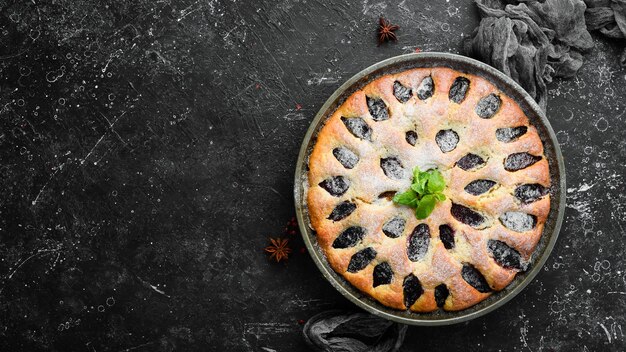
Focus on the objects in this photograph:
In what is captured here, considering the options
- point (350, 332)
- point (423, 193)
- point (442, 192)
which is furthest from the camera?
point (350, 332)

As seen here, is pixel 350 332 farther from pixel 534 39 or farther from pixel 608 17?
pixel 608 17

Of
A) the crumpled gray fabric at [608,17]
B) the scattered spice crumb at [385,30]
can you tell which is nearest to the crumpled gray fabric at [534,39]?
the crumpled gray fabric at [608,17]

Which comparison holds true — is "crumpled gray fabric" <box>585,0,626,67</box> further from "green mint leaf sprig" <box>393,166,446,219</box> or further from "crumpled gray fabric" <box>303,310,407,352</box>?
"crumpled gray fabric" <box>303,310,407,352</box>

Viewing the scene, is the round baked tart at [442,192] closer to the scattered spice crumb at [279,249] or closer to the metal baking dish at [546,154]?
the metal baking dish at [546,154]

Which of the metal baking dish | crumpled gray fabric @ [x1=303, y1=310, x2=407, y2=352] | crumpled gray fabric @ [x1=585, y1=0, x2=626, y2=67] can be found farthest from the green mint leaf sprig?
crumpled gray fabric @ [x1=585, y1=0, x2=626, y2=67]

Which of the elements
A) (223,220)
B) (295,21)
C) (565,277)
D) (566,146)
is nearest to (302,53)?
(295,21)

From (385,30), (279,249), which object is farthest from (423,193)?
(385,30)

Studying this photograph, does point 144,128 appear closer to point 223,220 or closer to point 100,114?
point 100,114

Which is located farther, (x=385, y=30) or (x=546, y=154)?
(x=385, y=30)
